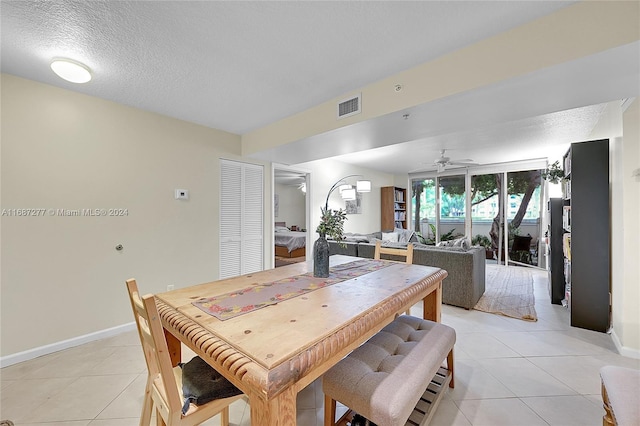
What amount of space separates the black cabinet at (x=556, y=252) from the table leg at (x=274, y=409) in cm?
430

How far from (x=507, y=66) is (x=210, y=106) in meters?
2.70

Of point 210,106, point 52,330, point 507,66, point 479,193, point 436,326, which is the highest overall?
point 210,106

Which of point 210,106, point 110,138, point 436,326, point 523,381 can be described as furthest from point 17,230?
→ point 523,381

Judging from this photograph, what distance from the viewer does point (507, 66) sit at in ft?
5.45

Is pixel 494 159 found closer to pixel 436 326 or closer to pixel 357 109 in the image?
pixel 357 109

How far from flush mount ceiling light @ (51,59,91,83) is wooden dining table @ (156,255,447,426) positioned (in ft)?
6.32

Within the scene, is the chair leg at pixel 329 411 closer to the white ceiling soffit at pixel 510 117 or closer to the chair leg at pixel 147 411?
the chair leg at pixel 147 411

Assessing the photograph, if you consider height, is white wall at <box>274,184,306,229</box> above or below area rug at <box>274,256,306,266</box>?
above

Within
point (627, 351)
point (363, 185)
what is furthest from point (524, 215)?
point (627, 351)

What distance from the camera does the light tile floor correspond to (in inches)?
63.2

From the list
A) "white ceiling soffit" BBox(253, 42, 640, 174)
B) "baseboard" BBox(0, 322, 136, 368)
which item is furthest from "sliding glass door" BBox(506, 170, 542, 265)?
"baseboard" BBox(0, 322, 136, 368)

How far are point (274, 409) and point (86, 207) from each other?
114 inches

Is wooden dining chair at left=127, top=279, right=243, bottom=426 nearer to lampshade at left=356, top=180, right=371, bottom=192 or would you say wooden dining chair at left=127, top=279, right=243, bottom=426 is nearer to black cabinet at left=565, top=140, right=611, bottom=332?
black cabinet at left=565, top=140, right=611, bottom=332

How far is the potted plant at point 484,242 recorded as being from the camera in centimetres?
635
